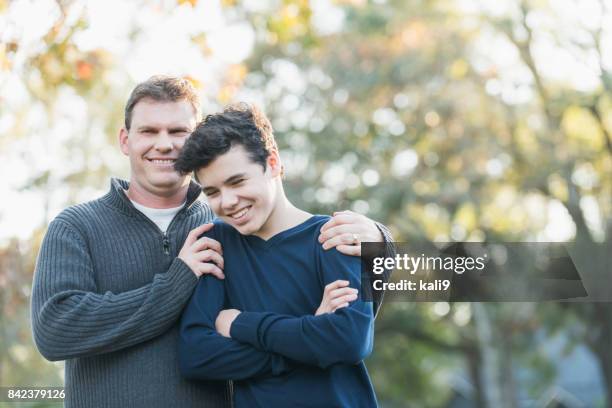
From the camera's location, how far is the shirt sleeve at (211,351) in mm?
3096

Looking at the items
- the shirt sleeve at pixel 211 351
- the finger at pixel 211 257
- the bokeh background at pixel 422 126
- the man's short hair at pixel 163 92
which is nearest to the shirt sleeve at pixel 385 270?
the shirt sleeve at pixel 211 351

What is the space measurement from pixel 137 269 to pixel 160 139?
507 mm

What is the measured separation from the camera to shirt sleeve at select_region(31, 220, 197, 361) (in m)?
3.20

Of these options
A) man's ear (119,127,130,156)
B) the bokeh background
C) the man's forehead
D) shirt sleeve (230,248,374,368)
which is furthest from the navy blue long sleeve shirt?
the bokeh background

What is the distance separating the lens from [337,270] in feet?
10.3

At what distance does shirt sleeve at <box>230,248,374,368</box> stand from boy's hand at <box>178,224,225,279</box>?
0.24 metres

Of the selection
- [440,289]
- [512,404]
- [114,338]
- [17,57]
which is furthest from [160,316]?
[512,404]

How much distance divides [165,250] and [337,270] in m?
0.77

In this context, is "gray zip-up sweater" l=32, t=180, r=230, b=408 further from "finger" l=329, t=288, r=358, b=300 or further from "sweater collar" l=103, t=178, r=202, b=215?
"finger" l=329, t=288, r=358, b=300

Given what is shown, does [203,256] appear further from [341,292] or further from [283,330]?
[341,292]

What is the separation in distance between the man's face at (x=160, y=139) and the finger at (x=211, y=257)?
16.2 inches

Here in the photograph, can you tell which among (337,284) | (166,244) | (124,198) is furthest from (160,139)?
(337,284)

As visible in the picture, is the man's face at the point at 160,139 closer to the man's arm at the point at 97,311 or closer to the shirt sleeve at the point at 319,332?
the man's arm at the point at 97,311

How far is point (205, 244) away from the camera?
330 centimetres
